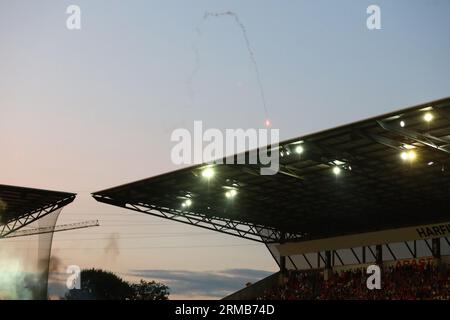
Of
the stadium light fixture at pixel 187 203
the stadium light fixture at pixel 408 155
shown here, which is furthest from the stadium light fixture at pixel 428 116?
the stadium light fixture at pixel 187 203

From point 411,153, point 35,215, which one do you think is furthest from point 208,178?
point 35,215

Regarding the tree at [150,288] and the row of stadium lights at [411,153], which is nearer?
the row of stadium lights at [411,153]

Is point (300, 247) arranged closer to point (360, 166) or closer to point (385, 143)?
point (360, 166)

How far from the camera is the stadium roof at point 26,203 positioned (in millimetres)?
40031

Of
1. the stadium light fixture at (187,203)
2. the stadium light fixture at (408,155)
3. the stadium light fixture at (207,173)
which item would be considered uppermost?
the stadium light fixture at (207,173)

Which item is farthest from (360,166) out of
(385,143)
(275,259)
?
(275,259)

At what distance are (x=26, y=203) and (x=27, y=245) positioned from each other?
3083 mm

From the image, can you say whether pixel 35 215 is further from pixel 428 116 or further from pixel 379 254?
pixel 428 116

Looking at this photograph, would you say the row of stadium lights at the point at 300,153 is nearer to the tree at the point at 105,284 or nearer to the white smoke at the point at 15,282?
the white smoke at the point at 15,282

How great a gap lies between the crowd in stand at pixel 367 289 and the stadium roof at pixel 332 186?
291cm

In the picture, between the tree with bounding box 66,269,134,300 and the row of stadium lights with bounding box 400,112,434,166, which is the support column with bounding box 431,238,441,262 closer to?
the row of stadium lights with bounding box 400,112,434,166
